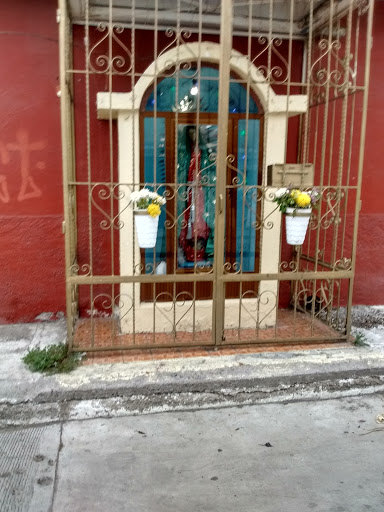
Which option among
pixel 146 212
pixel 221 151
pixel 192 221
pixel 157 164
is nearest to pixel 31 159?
pixel 157 164

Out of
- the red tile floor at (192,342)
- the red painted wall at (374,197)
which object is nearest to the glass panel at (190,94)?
the red painted wall at (374,197)

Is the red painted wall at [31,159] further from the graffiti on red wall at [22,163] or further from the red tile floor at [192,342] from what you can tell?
the red tile floor at [192,342]

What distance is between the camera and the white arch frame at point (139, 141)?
14.3 feet

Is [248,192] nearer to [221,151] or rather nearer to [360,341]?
[221,151]

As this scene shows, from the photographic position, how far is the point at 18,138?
4770 mm

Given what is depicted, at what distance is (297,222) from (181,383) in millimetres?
1750

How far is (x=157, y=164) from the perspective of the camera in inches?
187

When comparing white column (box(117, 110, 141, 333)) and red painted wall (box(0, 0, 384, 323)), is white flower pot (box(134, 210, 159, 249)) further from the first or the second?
red painted wall (box(0, 0, 384, 323))

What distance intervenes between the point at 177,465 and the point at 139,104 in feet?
10.4

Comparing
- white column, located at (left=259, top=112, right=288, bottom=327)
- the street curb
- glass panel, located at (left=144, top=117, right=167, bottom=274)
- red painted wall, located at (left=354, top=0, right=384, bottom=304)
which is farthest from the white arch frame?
red painted wall, located at (left=354, top=0, right=384, bottom=304)

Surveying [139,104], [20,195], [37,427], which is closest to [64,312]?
[20,195]

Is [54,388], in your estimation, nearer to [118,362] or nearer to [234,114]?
[118,362]

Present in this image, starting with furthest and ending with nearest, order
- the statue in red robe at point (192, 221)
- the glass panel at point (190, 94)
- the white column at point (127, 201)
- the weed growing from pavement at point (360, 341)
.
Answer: the statue in red robe at point (192, 221), the glass panel at point (190, 94), the weed growing from pavement at point (360, 341), the white column at point (127, 201)

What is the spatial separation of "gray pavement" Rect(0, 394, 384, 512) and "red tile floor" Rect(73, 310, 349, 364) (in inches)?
30.9
